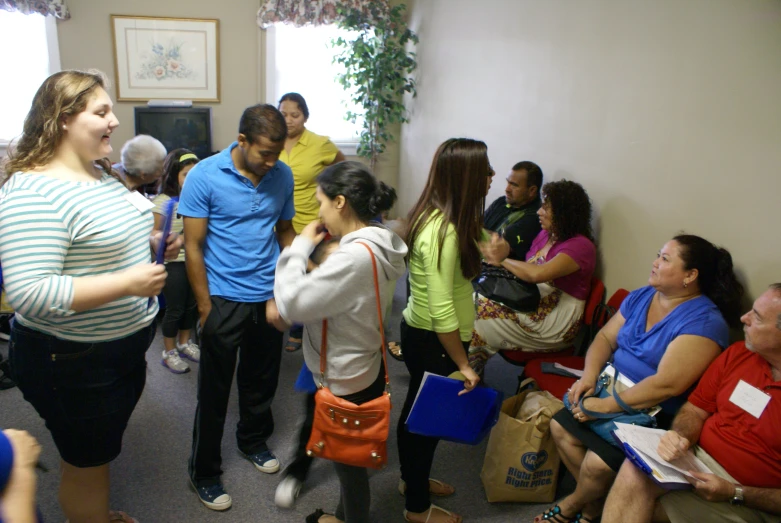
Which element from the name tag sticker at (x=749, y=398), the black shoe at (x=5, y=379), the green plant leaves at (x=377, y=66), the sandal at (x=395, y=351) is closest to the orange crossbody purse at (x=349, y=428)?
the name tag sticker at (x=749, y=398)

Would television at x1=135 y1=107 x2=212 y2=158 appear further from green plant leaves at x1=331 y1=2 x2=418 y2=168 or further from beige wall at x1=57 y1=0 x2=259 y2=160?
green plant leaves at x1=331 y1=2 x2=418 y2=168

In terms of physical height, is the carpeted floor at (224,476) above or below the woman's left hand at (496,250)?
below

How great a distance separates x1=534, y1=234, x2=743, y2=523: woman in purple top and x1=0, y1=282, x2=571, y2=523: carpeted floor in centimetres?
35

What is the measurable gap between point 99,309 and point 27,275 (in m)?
0.23

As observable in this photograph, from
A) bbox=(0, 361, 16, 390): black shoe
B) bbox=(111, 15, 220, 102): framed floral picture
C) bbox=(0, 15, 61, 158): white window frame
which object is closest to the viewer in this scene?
bbox=(0, 361, 16, 390): black shoe

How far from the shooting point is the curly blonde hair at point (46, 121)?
1.28 meters

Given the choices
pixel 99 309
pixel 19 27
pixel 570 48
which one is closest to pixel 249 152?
pixel 99 309

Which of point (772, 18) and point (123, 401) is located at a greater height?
point (772, 18)

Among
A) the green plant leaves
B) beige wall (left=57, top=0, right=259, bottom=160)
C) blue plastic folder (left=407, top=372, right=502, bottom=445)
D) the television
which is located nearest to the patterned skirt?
blue plastic folder (left=407, top=372, right=502, bottom=445)

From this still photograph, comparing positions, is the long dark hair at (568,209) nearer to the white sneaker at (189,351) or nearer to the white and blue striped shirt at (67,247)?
the white and blue striped shirt at (67,247)

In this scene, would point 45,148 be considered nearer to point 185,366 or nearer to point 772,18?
point 185,366

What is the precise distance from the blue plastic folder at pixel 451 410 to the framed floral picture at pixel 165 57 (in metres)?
4.92

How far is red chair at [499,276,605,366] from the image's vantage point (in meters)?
2.58

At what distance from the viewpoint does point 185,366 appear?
9.98ft
